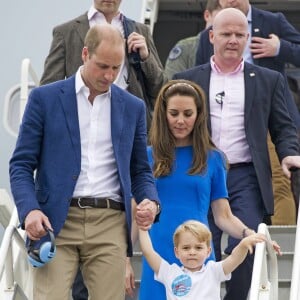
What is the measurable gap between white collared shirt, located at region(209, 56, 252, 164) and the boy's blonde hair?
1307 mm

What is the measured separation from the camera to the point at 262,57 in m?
9.36

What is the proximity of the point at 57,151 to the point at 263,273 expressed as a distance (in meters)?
1.39

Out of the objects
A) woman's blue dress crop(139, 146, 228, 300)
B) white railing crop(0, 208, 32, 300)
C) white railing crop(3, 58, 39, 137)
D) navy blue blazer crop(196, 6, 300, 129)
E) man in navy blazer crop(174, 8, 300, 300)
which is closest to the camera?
white railing crop(0, 208, 32, 300)

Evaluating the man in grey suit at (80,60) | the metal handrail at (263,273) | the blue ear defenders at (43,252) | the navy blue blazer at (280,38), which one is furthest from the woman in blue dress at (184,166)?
the navy blue blazer at (280,38)

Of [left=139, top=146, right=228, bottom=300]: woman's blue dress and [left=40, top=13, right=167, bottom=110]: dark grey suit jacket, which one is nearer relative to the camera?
[left=139, top=146, right=228, bottom=300]: woman's blue dress

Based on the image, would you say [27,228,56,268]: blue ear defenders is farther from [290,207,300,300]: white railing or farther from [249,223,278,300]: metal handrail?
[290,207,300,300]: white railing

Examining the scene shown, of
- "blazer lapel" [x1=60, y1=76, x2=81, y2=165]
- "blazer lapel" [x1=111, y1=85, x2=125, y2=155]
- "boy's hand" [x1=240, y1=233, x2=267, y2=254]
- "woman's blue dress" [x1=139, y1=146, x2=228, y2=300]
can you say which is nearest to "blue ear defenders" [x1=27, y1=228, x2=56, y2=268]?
"blazer lapel" [x1=60, y1=76, x2=81, y2=165]

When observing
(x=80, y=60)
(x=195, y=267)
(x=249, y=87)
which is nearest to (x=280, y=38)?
(x=249, y=87)

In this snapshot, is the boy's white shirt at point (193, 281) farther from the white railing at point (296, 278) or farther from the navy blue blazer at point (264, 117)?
the navy blue blazer at point (264, 117)

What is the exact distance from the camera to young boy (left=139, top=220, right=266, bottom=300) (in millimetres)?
6949

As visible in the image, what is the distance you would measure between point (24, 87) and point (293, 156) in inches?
88.9

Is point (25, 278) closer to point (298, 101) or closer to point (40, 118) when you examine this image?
point (40, 118)

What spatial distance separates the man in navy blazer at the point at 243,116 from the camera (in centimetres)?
817

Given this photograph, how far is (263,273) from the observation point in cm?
748
